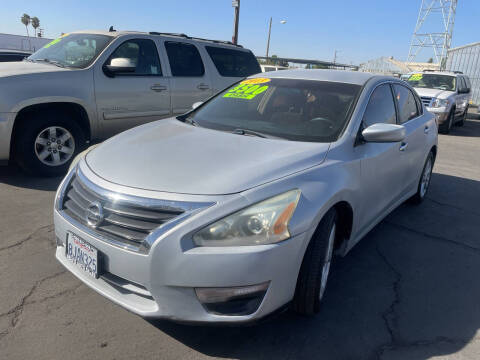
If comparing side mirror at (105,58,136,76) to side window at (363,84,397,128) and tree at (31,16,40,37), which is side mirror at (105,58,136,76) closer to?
side window at (363,84,397,128)

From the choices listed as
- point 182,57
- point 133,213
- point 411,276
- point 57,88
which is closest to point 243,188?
point 133,213

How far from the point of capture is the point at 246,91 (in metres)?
3.80

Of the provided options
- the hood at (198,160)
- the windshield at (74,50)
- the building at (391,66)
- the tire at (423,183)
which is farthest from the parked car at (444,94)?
the building at (391,66)

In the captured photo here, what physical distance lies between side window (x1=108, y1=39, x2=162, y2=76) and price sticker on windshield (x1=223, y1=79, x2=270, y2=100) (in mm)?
2367

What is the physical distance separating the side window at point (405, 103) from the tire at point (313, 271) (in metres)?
2.05

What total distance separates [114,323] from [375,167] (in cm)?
219

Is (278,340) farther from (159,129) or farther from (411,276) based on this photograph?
(159,129)

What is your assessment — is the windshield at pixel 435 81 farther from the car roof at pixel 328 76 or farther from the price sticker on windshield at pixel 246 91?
the price sticker on windshield at pixel 246 91

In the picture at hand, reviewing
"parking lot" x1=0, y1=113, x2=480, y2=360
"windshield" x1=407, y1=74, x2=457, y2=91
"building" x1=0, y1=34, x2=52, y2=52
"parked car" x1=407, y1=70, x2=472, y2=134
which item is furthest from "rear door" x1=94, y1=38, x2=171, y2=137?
"building" x1=0, y1=34, x2=52, y2=52

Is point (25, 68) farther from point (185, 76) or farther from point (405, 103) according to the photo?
point (405, 103)

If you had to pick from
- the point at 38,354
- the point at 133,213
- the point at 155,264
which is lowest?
the point at 38,354

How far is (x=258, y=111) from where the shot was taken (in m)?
3.47

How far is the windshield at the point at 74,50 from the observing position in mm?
5448

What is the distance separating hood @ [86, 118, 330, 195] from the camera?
222cm
